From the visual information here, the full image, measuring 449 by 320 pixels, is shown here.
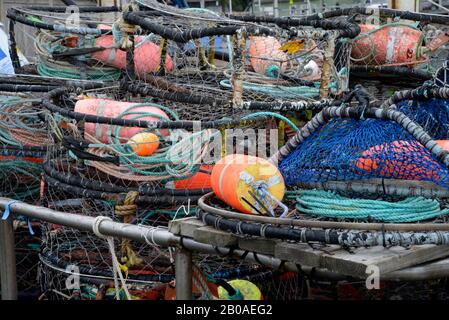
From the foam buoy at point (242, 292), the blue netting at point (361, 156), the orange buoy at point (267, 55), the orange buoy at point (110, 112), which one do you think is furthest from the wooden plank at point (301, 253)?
the orange buoy at point (267, 55)

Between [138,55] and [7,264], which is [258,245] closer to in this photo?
[7,264]

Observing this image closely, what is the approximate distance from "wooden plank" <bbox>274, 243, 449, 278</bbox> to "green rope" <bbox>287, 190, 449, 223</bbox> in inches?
11.0

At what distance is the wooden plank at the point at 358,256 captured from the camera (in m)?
2.39

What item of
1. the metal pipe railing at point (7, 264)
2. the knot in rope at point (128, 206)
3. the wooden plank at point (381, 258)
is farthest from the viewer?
the knot in rope at point (128, 206)

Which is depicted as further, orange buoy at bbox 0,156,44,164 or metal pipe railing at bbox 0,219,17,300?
orange buoy at bbox 0,156,44,164

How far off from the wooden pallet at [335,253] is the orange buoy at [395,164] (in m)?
0.57

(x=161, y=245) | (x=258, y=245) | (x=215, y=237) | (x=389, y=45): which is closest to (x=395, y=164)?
(x=258, y=245)

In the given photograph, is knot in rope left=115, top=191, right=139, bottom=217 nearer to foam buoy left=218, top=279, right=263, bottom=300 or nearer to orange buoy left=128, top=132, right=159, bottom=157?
orange buoy left=128, top=132, right=159, bottom=157

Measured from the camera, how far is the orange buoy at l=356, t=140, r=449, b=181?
3.13 metres

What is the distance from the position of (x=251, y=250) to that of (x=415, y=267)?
26.3 inches

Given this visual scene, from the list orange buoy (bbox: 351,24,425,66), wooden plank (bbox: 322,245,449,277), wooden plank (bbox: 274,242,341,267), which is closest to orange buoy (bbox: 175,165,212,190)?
wooden plank (bbox: 274,242,341,267)

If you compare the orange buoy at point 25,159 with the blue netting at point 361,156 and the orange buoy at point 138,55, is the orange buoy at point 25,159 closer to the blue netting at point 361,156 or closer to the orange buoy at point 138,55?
the orange buoy at point 138,55

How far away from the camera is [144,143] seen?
4137mm
